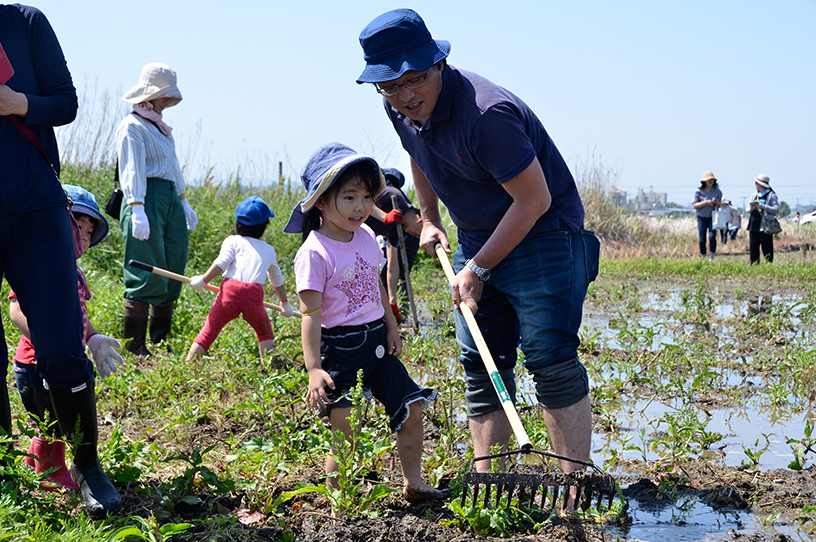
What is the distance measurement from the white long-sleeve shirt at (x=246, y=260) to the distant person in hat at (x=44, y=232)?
2.45 m

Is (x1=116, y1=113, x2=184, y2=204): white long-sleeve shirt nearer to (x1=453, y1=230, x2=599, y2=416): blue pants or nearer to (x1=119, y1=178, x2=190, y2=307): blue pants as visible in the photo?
(x1=119, y1=178, x2=190, y2=307): blue pants

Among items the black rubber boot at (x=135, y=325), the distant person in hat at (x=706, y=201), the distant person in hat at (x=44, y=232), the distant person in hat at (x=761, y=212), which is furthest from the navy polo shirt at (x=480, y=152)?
the distant person in hat at (x=706, y=201)

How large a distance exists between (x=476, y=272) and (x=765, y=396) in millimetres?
2847

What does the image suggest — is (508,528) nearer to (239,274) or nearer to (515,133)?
(515,133)

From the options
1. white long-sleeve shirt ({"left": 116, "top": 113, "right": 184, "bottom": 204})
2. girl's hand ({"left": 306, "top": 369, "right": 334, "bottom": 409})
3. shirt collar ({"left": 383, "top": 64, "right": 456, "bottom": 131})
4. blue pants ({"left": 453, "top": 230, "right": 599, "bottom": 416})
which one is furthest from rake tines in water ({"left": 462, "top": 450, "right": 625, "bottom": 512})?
white long-sleeve shirt ({"left": 116, "top": 113, "right": 184, "bottom": 204})

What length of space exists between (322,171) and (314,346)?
2.36 ft

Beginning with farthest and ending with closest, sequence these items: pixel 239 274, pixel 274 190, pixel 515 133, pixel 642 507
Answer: pixel 274 190
pixel 239 274
pixel 642 507
pixel 515 133

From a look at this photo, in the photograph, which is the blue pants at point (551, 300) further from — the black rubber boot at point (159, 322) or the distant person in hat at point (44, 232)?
the black rubber boot at point (159, 322)

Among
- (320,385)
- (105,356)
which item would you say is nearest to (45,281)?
(105,356)

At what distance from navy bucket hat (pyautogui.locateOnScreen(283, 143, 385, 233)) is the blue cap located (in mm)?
2175

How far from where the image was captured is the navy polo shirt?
272 cm

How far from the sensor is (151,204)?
19.2 ft

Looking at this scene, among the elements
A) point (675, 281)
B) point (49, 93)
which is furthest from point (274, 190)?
point (49, 93)

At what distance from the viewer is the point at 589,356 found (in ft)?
19.9
